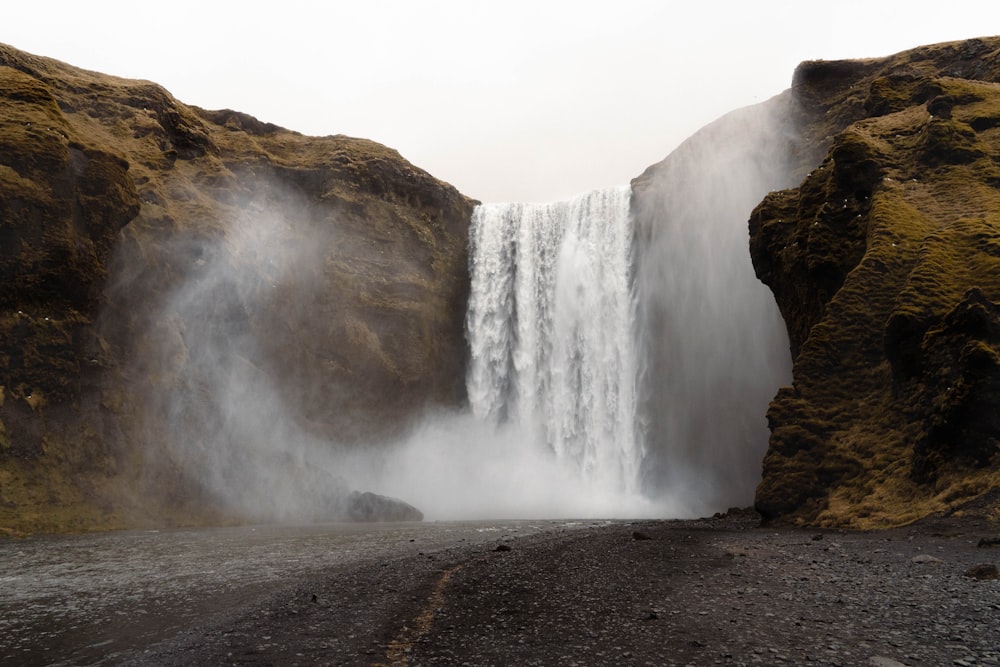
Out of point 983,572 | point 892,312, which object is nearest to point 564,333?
point 892,312

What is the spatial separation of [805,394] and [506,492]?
3028 cm

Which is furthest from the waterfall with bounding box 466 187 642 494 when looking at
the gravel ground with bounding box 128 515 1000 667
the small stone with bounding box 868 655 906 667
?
the small stone with bounding box 868 655 906 667

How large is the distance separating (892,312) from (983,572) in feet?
38.0

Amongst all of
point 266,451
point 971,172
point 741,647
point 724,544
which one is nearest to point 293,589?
point 741,647

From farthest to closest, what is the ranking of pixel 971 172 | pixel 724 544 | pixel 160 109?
pixel 160 109, pixel 971 172, pixel 724 544

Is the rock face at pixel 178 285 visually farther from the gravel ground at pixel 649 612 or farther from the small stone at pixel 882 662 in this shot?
the small stone at pixel 882 662

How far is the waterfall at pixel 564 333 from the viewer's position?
47.7m

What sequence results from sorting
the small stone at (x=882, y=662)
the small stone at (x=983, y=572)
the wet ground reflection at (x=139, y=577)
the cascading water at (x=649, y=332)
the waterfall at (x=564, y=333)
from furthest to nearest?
the waterfall at (x=564, y=333) < the cascading water at (x=649, y=332) < the small stone at (x=983, y=572) < the wet ground reflection at (x=139, y=577) < the small stone at (x=882, y=662)

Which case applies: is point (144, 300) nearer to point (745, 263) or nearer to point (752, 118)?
point (745, 263)

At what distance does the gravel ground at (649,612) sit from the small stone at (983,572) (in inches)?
11.2

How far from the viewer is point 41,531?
2906cm

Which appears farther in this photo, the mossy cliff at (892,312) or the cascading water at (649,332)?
the cascading water at (649,332)

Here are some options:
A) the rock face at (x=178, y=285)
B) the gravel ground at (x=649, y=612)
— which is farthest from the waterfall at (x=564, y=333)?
the gravel ground at (x=649, y=612)

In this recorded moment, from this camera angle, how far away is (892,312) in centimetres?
1967
